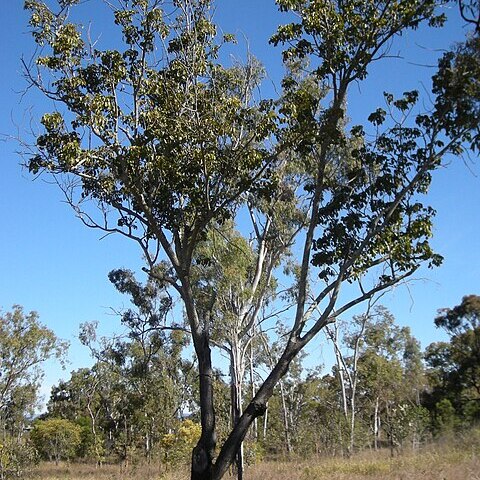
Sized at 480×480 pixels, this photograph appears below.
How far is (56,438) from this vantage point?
36.8 meters

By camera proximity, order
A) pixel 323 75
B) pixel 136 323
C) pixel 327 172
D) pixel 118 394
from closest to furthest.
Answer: pixel 323 75 → pixel 327 172 → pixel 136 323 → pixel 118 394

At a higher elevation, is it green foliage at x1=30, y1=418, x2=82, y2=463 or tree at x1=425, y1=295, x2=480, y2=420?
tree at x1=425, y1=295, x2=480, y2=420

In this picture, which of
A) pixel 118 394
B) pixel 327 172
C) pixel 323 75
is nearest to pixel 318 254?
pixel 327 172

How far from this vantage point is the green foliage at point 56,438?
120 ft

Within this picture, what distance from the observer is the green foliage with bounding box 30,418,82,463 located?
36594mm

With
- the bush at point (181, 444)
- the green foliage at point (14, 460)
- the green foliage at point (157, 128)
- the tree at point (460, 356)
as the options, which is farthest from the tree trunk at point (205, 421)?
the tree at point (460, 356)

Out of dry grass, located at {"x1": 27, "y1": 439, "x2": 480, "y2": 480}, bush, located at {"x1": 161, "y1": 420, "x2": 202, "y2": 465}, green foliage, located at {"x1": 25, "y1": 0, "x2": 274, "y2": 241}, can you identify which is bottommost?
dry grass, located at {"x1": 27, "y1": 439, "x2": 480, "y2": 480}

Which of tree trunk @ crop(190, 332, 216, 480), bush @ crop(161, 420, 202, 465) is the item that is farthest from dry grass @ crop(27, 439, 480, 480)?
tree trunk @ crop(190, 332, 216, 480)

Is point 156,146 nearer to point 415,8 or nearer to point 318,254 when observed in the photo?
point 318,254

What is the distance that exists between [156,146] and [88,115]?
120 cm

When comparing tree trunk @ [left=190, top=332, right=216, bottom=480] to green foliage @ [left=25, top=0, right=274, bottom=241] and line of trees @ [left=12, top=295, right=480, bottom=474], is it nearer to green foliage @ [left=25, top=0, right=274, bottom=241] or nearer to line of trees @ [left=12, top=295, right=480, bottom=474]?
green foliage @ [left=25, top=0, right=274, bottom=241]

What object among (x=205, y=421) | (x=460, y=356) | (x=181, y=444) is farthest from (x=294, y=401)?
(x=205, y=421)

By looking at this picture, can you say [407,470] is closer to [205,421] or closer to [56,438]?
[205,421]

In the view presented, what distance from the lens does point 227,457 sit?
848cm
